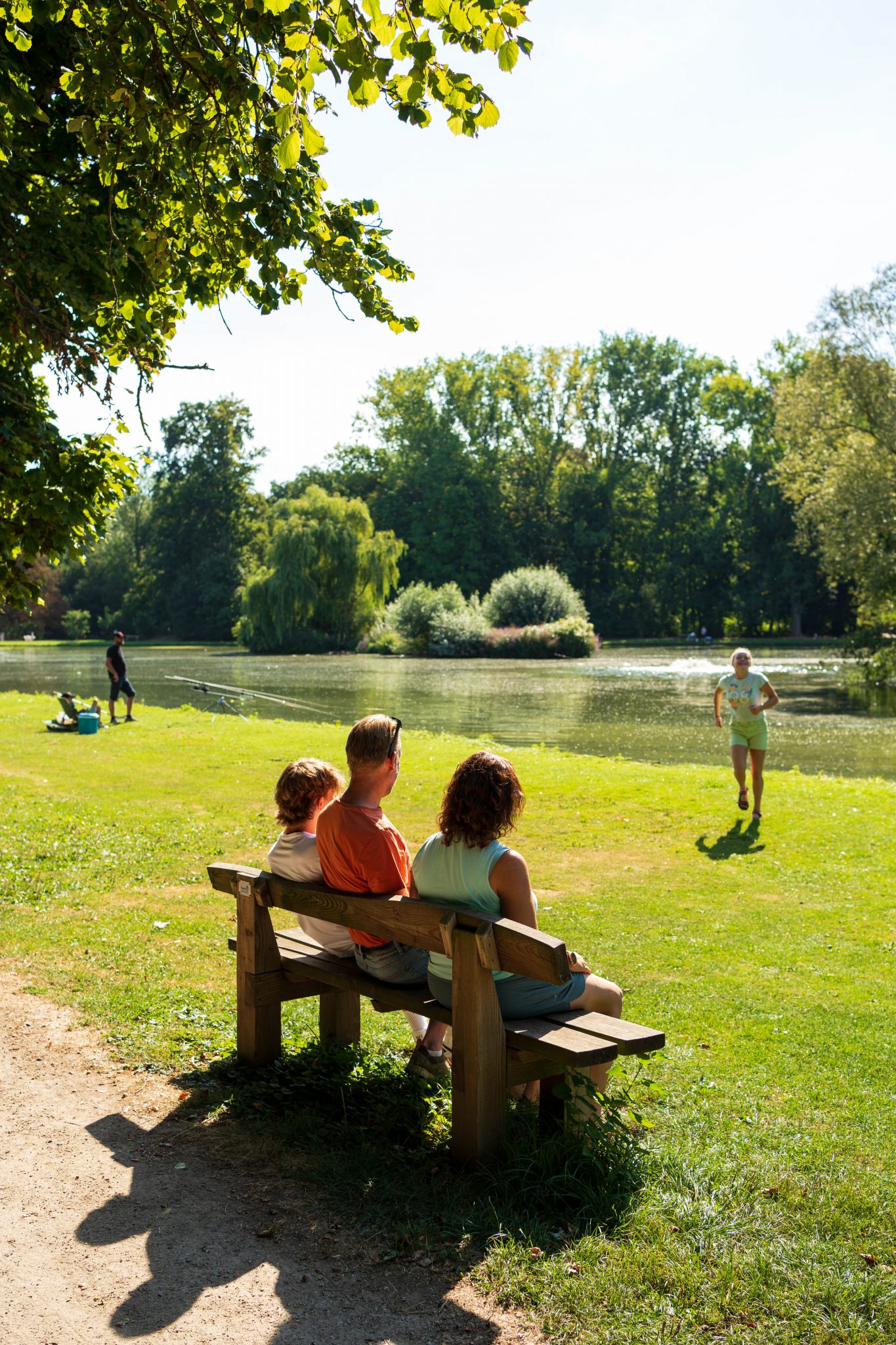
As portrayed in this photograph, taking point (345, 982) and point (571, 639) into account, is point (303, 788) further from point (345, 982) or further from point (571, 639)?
point (571, 639)

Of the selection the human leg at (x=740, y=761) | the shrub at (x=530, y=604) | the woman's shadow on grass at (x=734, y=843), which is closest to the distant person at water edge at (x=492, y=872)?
the woman's shadow on grass at (x=734, y=843)

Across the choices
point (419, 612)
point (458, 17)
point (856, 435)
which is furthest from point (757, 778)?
point (419, 612)

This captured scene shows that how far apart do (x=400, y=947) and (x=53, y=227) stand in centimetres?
530

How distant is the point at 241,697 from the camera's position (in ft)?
95.7

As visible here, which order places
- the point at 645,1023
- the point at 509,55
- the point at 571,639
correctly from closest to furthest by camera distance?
1. the point at 509,55
2. the point at 645,1023
3. the point at 571,639

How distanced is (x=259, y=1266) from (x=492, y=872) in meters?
1.35

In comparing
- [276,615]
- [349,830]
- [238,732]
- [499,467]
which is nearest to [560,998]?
[349,830]

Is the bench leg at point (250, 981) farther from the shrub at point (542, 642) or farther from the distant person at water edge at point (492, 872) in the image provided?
the shrub at point (542, 642)

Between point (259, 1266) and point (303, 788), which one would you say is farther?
Answer: point (303, 788)

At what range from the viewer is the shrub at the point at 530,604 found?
55781 mm

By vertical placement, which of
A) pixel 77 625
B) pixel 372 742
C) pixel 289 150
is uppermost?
pixel 289 150

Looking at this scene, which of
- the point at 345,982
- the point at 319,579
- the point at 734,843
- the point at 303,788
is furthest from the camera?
the point at 319,579

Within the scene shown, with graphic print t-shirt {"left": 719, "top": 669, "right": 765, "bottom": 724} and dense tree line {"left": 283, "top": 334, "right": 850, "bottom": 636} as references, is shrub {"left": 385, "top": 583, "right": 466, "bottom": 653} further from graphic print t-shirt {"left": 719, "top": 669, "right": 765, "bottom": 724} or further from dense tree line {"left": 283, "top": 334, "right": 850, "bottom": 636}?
graphic print t-shirt {"left": 719, "top": 669, "right": 765, "bottom": 724}

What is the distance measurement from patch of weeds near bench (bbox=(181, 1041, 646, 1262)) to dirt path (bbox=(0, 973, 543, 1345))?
0.17m
